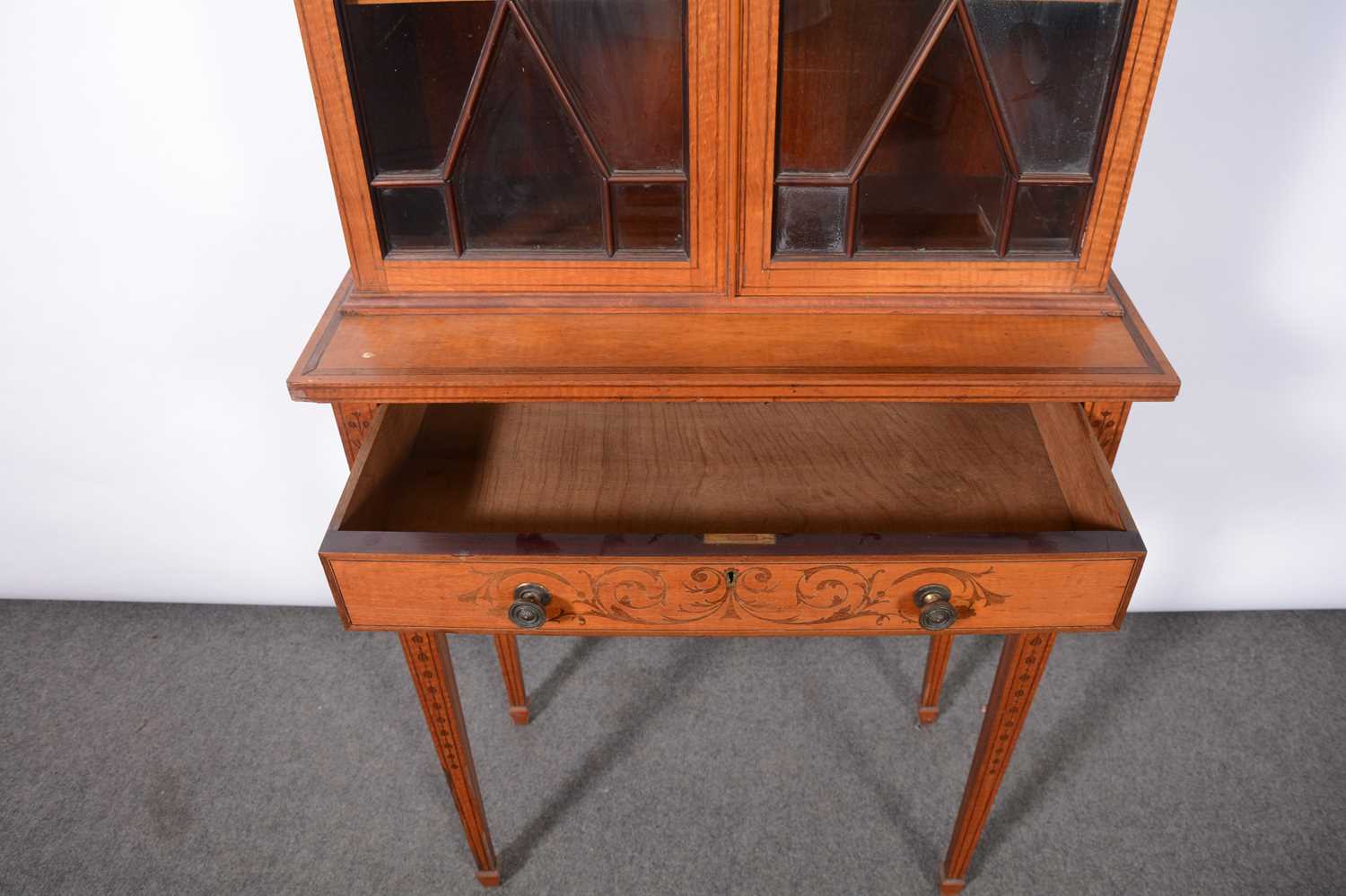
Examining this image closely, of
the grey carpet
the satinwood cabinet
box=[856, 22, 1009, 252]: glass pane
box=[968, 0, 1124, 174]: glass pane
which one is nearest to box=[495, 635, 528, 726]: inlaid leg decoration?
the grey carpet

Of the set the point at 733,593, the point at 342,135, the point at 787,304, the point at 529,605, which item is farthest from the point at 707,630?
the point at 342,135

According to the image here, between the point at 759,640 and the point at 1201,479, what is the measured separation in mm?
760

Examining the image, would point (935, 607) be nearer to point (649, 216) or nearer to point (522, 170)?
point (649, 216)

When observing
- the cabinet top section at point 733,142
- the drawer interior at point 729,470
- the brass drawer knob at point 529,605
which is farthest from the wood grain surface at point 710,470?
the cabinet top section at point 733,142

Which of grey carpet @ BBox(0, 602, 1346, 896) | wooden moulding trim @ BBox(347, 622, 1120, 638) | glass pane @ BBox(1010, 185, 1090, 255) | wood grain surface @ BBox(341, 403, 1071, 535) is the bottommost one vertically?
grey carpet @ BBox(0, 602, 1346, 896)

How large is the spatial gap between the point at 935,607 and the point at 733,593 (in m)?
0.20

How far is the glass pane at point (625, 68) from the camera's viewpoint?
0.88 meters

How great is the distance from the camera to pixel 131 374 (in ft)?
4.81

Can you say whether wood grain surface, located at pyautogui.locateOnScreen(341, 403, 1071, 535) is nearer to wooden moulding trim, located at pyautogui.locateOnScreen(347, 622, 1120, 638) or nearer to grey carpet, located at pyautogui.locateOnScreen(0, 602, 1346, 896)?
wooden moulding trim, located at pyautogui.locateOnScreen(347, 622, 1120, 638)

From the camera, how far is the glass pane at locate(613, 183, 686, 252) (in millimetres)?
970

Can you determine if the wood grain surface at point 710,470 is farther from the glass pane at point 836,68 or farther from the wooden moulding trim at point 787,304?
the glass pane at point 836,68

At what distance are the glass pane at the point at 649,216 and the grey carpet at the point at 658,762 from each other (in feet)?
2.85

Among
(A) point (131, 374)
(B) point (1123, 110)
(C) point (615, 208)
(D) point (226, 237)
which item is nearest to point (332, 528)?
(C) point (615, 208)

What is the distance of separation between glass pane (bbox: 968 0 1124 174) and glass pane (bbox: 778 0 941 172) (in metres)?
0.07
